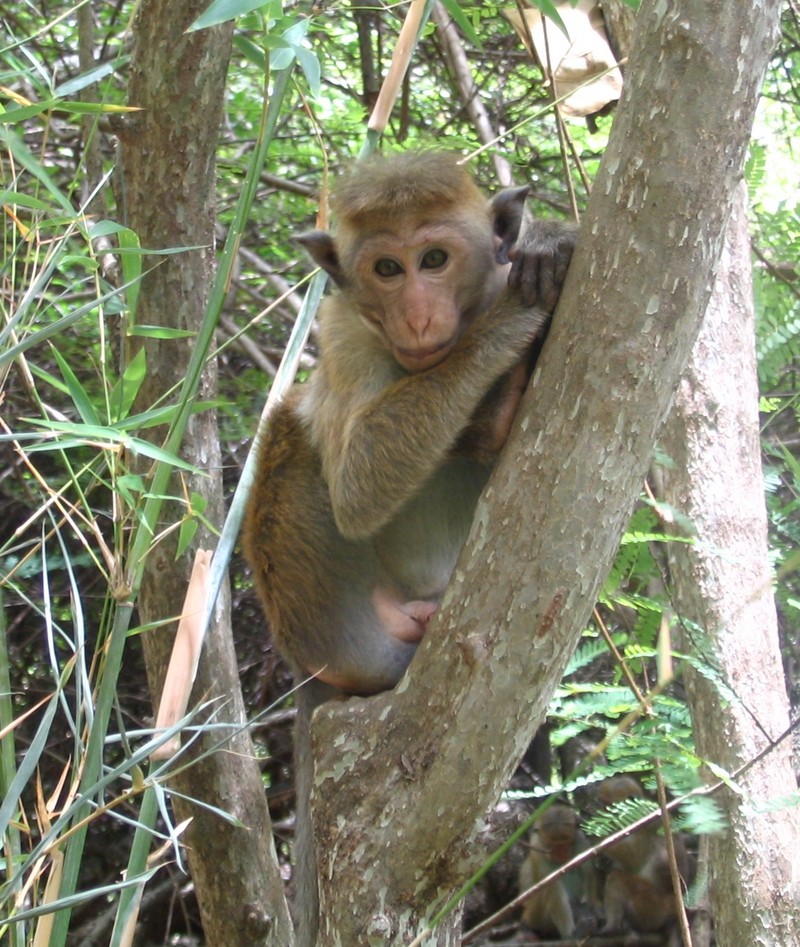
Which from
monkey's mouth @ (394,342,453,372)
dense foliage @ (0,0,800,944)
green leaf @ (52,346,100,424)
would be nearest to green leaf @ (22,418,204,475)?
green leaf @ (52,346,100,424)

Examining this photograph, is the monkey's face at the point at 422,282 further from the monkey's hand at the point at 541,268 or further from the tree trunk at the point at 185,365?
the tree trunk at the point at 185,365

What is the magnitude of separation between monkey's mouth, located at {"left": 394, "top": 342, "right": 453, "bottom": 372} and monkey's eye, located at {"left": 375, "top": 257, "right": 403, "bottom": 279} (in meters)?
0.23

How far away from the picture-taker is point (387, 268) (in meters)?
2.90

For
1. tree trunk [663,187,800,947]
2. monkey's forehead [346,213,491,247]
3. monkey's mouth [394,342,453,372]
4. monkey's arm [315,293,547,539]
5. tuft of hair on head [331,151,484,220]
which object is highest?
tuft of hair on head [331,151,484,220]

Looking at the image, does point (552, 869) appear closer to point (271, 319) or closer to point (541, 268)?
point (271, 319)

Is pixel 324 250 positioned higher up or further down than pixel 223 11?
further down

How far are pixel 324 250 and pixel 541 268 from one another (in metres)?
0.89

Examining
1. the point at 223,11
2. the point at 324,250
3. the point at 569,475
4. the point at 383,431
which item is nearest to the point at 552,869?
the point at 383,431

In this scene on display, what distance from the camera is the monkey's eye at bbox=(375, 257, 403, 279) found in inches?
114

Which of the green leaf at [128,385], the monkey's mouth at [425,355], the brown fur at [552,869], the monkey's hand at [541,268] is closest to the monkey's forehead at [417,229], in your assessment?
the monkey's mouth at [425,355]

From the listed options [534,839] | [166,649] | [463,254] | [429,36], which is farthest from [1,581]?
[429,36]

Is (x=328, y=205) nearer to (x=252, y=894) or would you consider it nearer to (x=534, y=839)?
(x=252, y=894)

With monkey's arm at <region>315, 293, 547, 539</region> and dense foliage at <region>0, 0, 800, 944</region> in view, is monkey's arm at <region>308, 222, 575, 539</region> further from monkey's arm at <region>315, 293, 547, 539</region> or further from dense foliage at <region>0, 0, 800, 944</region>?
dense foliage at <region>0, 0, 800, 944</region>

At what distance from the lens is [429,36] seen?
5.80m
